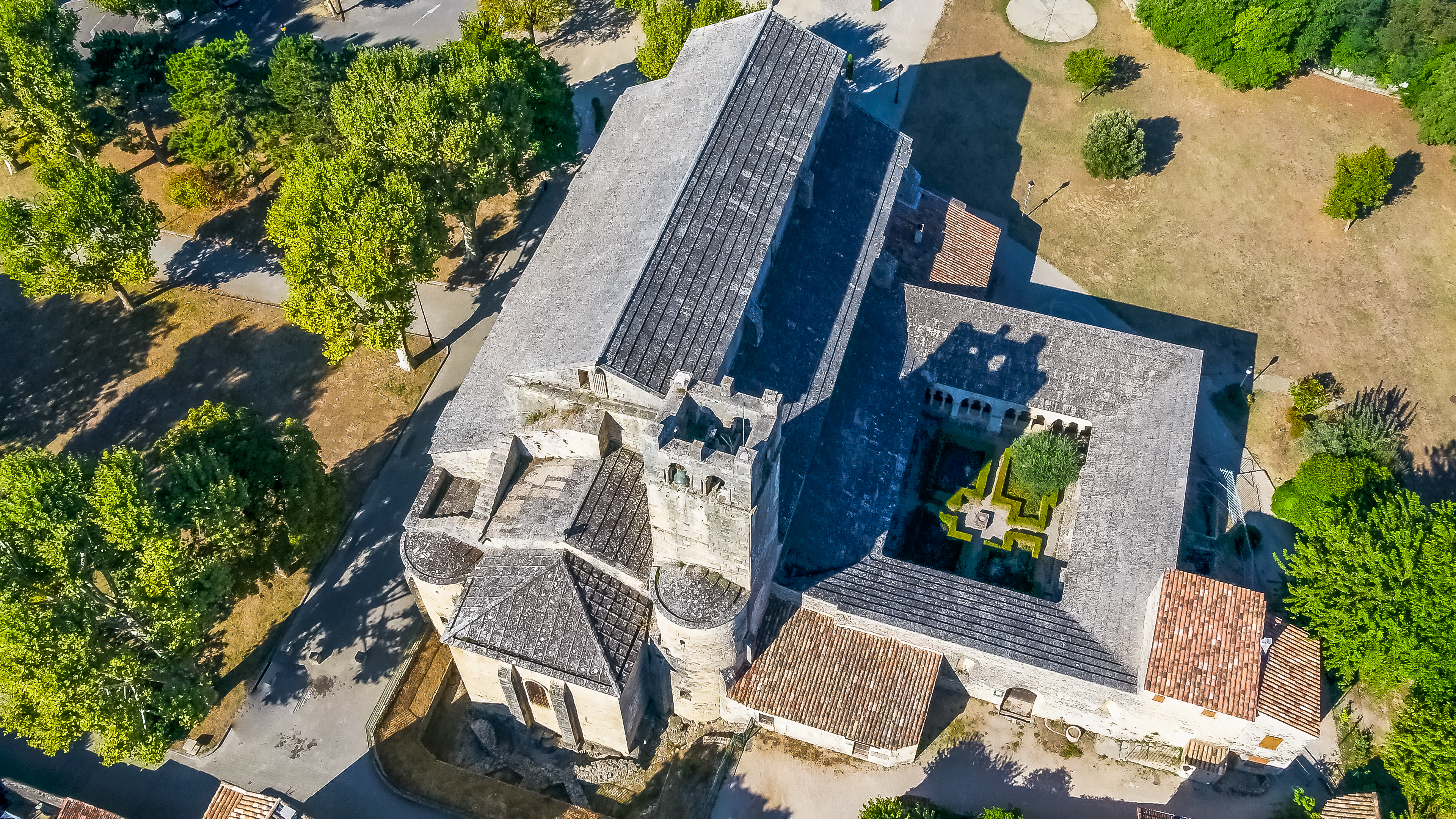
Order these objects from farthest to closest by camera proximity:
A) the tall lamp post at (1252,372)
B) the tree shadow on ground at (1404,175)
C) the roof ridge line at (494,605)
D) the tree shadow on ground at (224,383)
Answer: the tree shadow on ground at (1404,175)
the tall lamp post at (1252,372)
the tree shadow on ground at (224,383)
the roof ridge line at (494,605)

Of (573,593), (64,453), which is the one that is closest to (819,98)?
(573,593)

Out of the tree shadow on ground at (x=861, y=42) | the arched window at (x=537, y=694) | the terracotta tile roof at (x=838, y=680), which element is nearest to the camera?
the terracotta tile roof at (x=838, y=680)

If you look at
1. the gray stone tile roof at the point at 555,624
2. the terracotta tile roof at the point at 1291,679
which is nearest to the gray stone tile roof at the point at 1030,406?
the terracotta tile roof at the point at 1291,679

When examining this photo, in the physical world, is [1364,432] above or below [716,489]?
below

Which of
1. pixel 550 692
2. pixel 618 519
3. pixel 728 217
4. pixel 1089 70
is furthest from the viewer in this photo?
pixel 1089 70

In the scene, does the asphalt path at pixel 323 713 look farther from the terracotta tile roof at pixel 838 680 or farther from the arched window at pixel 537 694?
the terracotta tile roof at pixel 838 680

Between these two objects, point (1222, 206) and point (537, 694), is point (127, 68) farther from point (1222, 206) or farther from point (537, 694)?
point (1222, 206)

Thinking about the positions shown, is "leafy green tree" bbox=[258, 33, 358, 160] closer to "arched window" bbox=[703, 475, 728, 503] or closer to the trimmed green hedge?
"arched window" bbox=[703, 475, 728, 503]

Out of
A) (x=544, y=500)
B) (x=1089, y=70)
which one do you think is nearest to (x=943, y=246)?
(x=1089, y=70)
